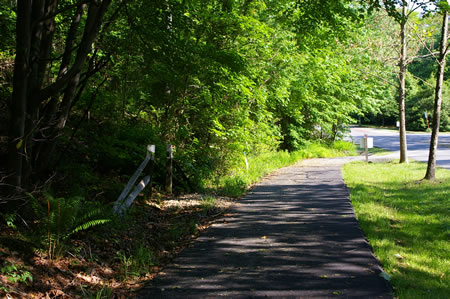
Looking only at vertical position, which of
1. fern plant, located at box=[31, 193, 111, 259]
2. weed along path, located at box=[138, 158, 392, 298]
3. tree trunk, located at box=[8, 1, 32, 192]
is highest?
tree trunk, located at box=[8, 1, 32, 192]

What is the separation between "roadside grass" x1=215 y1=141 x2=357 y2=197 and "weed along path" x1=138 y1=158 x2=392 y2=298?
241 centimetres

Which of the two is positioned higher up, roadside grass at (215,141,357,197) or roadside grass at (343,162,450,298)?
roadside grass at (215,141,357,197)

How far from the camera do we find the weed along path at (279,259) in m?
4.50

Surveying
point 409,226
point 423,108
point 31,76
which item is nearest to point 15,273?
point 31,76

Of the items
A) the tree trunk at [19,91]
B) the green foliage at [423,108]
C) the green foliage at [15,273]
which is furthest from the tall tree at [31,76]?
the green foliage at [423,108]

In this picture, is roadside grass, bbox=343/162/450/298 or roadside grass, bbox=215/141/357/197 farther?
roadside grass, bbox=215/141/357/197

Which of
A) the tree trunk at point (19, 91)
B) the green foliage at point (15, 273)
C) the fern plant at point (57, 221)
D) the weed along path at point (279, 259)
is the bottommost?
the weed along path at point (279, 259)

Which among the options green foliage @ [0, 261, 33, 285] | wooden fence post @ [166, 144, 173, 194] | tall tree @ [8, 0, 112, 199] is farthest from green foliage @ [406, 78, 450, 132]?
green foliage @ [0, 261, 33, 285]

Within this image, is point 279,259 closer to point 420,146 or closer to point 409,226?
point 409,226

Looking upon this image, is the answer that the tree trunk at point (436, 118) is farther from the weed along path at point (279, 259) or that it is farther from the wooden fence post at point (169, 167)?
the wooden fence post at point (169, 167)

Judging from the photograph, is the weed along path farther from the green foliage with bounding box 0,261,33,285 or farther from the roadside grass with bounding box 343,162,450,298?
the green foliage with bounding box 0,261,33,285

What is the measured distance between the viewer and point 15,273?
4.02m

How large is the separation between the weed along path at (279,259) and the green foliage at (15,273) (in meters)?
1.22

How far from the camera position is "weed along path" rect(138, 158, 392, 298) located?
4.50 m
